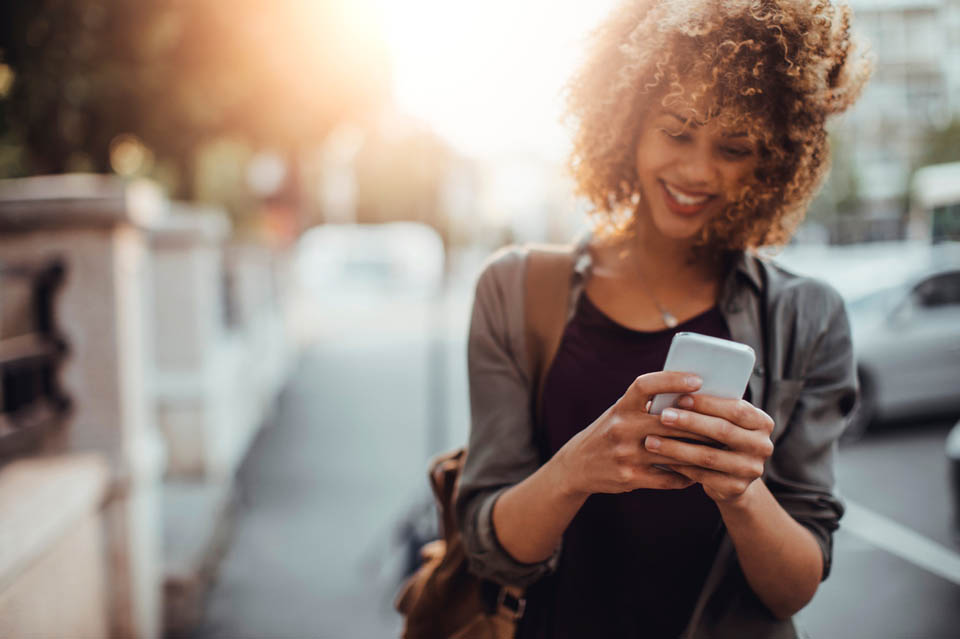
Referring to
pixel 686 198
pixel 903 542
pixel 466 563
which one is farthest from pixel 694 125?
pixel 903 542

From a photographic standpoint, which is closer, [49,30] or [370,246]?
[49,30]

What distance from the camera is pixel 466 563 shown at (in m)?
1.67

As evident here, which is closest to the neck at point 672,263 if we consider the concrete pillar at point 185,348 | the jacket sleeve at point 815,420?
the jacket sleeve at point 815,420

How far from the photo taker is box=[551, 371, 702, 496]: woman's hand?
113 cm

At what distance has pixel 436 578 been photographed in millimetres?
1672

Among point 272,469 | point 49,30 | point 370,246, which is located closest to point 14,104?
point 49,30

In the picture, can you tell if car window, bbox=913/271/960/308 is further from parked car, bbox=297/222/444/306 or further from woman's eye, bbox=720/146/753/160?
parked car, bbox=297/222/444/306

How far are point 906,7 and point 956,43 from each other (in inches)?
21.9

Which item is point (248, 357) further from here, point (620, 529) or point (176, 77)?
point (620, 529)

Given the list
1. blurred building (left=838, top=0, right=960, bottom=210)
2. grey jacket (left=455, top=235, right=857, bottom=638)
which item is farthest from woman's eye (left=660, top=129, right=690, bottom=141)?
blurred building (left=838, top=0, right=960, bottom=210)

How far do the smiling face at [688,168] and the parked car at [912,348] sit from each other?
669cm

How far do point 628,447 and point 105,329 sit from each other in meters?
2.59

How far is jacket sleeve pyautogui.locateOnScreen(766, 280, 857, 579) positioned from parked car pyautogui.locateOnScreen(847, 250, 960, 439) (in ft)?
21.7

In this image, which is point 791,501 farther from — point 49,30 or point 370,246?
point 370,246
